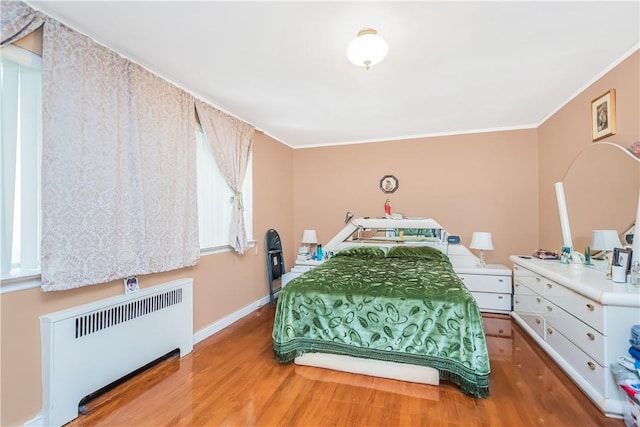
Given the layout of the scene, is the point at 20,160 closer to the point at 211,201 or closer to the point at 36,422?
the point at 36,422

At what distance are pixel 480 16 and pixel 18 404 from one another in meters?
3.49

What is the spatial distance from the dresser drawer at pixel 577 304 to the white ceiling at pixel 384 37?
1.80 m

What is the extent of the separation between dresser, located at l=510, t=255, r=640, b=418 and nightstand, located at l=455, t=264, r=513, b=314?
0.71 meters

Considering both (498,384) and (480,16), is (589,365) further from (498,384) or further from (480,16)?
(480,16)

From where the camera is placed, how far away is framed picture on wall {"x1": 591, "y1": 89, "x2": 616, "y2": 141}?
7.91 feet

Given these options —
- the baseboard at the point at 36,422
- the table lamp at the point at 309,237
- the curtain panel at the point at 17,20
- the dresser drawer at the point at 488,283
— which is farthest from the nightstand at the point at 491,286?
the curtain panel at the point at 17,20

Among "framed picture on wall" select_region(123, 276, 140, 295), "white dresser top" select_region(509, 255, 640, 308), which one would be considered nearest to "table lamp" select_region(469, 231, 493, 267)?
"white dresser top" select_region(509, 255, 640, 308)

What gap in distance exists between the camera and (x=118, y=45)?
2.08 metres

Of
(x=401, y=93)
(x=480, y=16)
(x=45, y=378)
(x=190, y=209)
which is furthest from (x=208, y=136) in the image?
(x=480, y=16)

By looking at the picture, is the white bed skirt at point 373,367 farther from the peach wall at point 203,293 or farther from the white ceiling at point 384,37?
the white ceiling at point 384,37

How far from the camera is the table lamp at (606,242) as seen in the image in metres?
2.29

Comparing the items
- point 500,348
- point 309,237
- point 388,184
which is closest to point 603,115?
point 500,348

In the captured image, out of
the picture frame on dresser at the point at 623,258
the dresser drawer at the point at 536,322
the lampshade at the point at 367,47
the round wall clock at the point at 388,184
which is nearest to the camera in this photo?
the lampshade at the point at 367,47

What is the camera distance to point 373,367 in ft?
7.33
